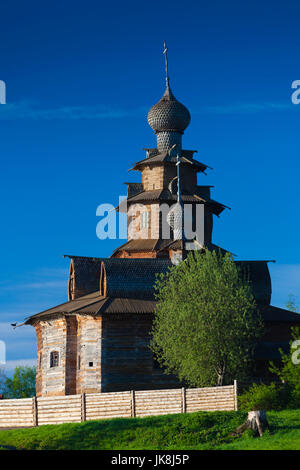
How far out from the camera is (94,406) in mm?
30406

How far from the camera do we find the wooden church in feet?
131

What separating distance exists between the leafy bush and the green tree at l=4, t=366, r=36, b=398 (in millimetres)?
44100

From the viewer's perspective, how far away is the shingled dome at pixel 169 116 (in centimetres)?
5238

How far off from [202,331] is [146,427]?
8.69 m

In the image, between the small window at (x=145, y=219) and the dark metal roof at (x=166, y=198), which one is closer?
the dark metal roof at (x=166, y=198)

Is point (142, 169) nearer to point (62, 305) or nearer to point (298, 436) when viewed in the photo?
point (62, 305)

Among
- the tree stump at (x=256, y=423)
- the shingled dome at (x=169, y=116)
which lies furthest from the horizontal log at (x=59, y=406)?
the shingled dome at (x=169, y=116)

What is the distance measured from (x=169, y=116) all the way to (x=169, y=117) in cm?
7

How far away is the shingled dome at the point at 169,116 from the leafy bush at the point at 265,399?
2343 cm

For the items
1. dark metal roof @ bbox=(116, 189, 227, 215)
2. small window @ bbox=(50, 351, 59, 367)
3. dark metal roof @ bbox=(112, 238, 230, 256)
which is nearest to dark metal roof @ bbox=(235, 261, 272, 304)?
dark metal roof @ bbox=(112, 238, 230, 256)

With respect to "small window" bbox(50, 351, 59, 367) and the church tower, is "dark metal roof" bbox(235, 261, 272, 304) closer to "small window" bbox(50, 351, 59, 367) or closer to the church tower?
the church tower

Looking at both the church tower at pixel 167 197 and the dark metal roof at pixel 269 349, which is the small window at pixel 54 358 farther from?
the dark metal roof at pixel 269 349
